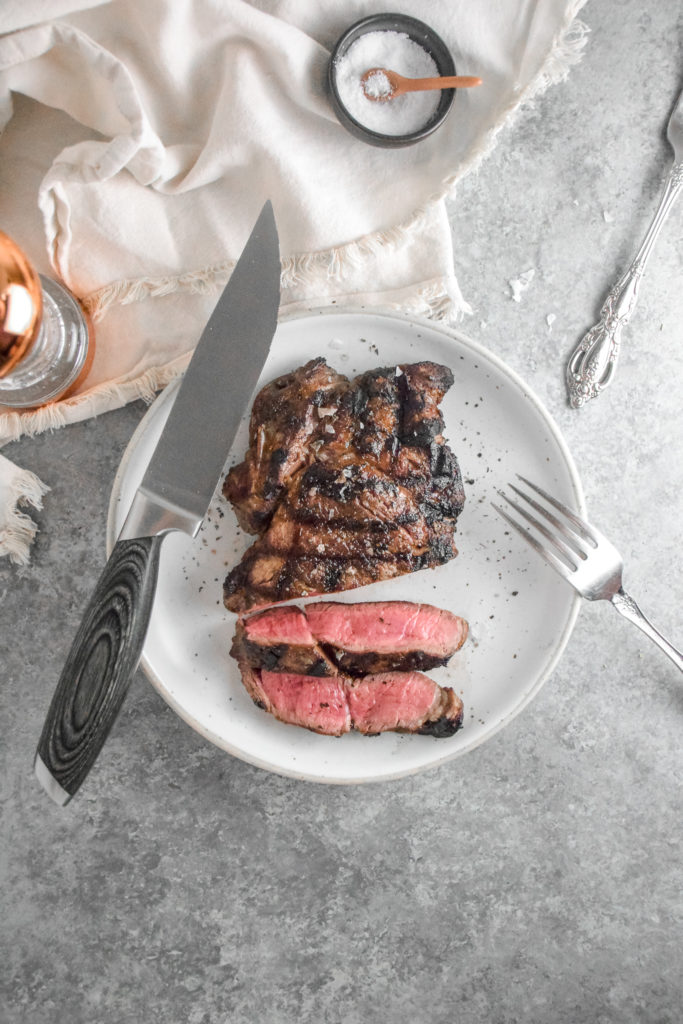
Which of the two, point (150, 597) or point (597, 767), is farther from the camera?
point (597, 767)

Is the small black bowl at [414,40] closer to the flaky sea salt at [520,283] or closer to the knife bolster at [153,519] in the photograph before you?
the flaky sea salt at [520,283]

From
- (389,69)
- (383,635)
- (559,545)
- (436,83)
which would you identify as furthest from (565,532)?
(389,69)

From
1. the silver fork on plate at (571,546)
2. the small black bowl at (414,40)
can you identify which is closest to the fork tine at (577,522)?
the silver fork on plate at (571,546)

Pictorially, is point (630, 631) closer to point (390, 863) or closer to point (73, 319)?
point (390, 863)

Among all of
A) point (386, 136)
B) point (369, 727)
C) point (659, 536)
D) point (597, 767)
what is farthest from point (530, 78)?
point (597, 767)

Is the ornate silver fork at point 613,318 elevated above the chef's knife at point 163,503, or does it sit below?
above
